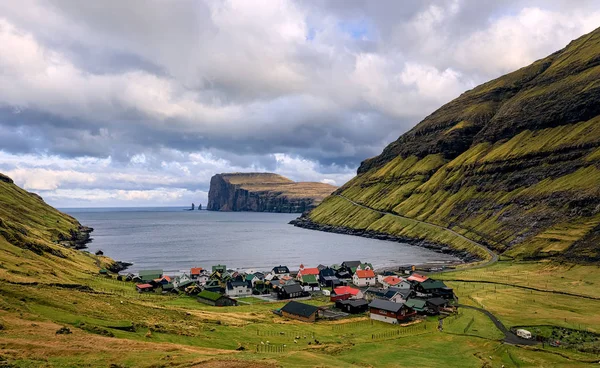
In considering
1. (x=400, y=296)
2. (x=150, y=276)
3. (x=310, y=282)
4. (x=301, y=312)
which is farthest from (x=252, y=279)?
(x=400, y=296)

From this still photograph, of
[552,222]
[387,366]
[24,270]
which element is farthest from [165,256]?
[552,222]

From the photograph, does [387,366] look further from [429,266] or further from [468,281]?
[429,266]

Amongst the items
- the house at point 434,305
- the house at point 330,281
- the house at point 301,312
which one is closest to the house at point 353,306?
the house at point 301,312

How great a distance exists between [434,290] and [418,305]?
17.2m

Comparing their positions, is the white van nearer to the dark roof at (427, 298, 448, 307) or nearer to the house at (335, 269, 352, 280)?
the dark roof at (427, 298, 448, 307)

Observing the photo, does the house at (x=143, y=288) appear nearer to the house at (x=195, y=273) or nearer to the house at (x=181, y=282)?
the house at (x=181, y=282)

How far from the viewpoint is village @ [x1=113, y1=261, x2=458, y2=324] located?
81.1 meters

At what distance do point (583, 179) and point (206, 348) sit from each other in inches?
7532

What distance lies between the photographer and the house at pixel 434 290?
97.1m

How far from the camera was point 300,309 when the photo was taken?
80.4 metres

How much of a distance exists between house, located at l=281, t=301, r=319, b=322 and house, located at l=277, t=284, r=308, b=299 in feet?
65.5

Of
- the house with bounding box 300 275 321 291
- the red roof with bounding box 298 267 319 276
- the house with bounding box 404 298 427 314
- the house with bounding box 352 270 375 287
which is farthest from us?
the house with bounding box 352 270 375 287

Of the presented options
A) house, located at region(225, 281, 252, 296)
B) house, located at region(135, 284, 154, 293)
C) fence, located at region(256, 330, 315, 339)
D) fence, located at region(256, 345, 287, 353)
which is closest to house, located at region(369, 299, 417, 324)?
fence, located at region(256, 330, 315, 339)

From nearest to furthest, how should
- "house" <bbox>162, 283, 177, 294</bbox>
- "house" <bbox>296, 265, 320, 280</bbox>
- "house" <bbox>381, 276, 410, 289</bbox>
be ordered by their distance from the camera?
"house" <bbox>381, 276, 410, 289</bbox> < "house" <bbox>162, 283, 177, 294</bbox> < "house" <bbox>296, 265, 320, 280</bbox>
